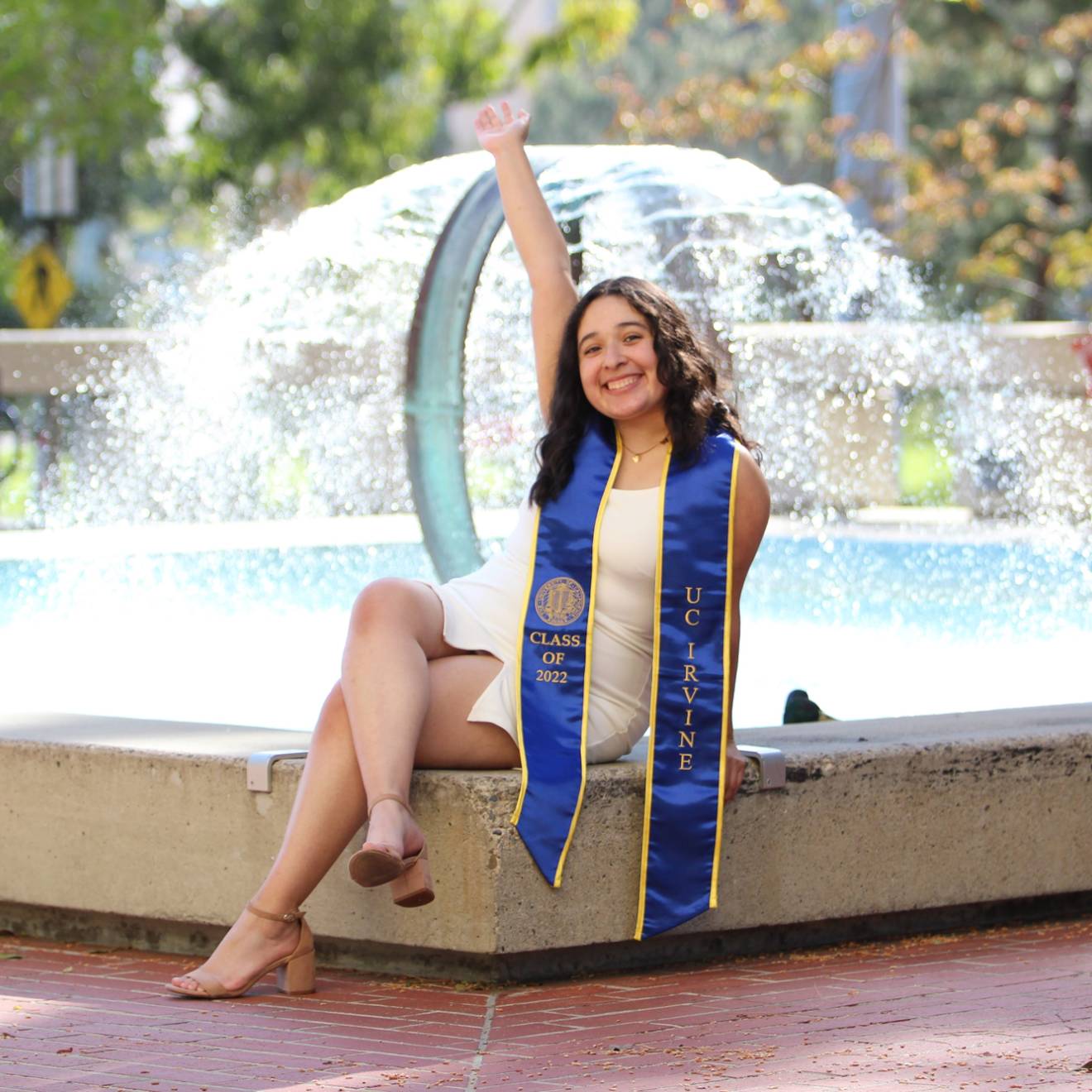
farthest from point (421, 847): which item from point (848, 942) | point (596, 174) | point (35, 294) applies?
point (35, 294)

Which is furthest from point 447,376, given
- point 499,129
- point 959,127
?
point 959,127

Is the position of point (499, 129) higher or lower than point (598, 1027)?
higher

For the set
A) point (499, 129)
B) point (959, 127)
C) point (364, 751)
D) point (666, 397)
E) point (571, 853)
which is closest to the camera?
A: point (364, 751)

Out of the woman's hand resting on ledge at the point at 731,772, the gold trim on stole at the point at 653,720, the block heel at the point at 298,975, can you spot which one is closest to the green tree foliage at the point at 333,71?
the gold trim on stole at the point at 653,720

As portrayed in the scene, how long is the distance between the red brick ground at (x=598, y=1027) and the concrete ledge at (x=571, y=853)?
8 cm

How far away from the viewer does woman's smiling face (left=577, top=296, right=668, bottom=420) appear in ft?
13.6

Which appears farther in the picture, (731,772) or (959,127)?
(959,127)

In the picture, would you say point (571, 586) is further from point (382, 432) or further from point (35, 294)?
point (35, 294)

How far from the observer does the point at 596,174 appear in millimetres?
6219

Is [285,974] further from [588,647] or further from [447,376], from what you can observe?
[447,376]

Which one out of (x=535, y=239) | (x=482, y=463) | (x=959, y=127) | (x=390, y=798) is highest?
(x=959, y=127)

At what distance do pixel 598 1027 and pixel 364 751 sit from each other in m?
0.68

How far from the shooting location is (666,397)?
4.16 metres

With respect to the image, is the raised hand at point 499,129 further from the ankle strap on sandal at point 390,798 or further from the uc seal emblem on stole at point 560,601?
the ankle strap on sandal at point 390,798
